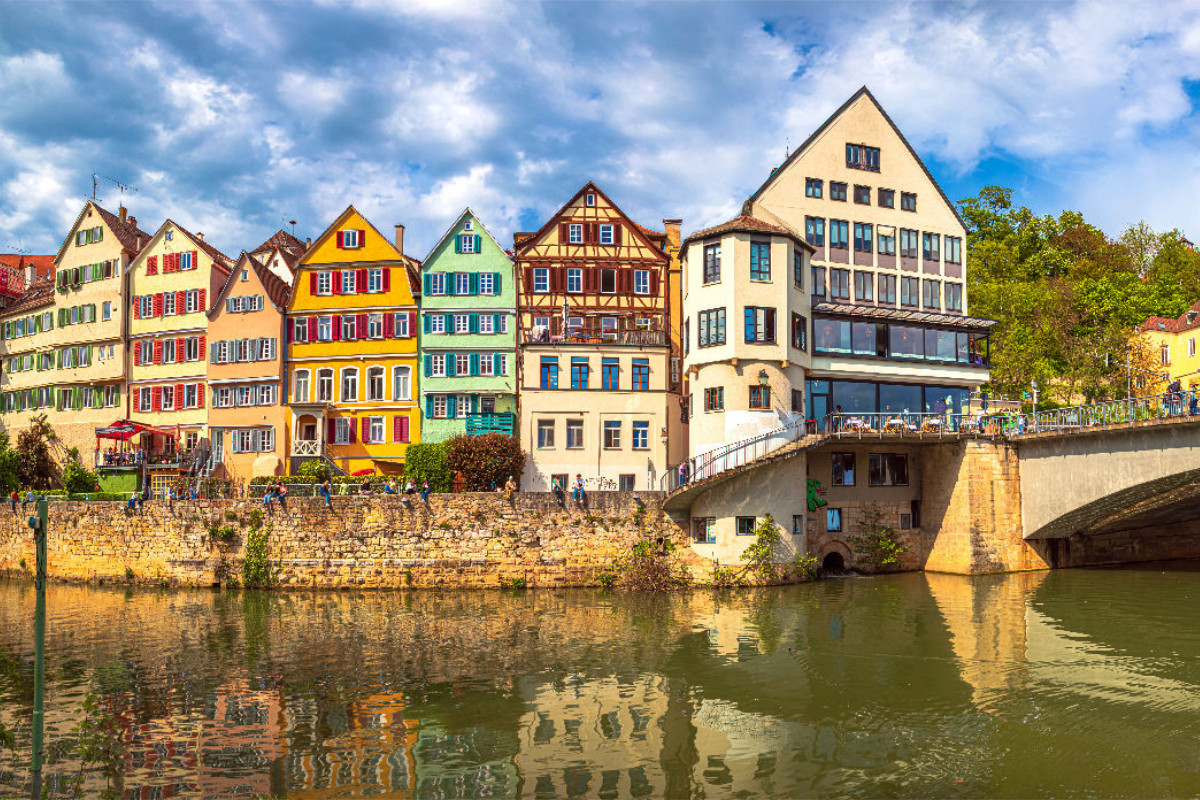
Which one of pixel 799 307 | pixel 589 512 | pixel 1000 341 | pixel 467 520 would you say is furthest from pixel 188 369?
pixel 1000 341

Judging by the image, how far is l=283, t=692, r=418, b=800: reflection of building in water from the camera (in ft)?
54.7

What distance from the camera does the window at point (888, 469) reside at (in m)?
45.2

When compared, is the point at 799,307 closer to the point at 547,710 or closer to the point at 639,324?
the point at 639,324

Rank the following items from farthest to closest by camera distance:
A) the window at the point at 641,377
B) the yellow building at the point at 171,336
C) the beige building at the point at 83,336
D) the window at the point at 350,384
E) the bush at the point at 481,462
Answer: the beige building at the point at 83,336, the yellow building at the point at 171,336, the window at the point at 350,384, the window at the point at 641,377, the bush at the point at 481,462

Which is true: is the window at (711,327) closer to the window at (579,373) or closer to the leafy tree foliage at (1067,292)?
the window at (579,373)

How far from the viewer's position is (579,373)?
162 ft

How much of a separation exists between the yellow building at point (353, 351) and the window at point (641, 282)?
43.1ft

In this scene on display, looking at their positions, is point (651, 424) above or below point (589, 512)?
above

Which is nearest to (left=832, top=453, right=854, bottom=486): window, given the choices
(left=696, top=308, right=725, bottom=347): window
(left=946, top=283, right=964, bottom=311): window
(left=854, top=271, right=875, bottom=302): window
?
(left=696, top=308, right=725, bottom=347): window

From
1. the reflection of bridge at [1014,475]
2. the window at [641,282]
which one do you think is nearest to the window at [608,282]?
the window at [641,282]

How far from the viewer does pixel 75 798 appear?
52.9 feet

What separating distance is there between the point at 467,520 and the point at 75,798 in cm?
2555

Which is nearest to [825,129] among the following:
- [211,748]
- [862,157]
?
[862,157]

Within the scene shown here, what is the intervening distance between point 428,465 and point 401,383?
24.2ft
